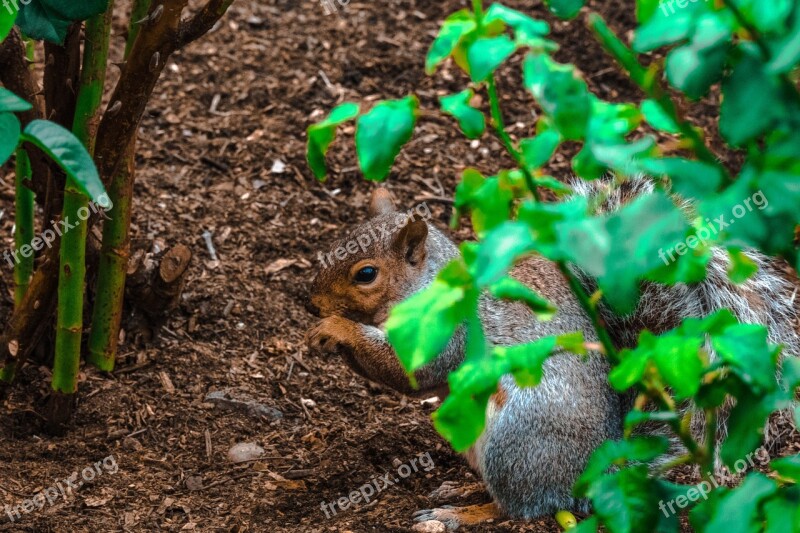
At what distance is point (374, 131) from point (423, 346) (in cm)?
30

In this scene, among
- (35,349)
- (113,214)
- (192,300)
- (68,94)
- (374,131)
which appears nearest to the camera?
(374,131)

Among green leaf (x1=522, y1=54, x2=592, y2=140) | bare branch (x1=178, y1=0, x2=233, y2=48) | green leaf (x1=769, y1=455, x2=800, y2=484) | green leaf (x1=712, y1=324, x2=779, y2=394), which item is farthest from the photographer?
bare branch (x1=178, y1=0, x2=233, y2=48)

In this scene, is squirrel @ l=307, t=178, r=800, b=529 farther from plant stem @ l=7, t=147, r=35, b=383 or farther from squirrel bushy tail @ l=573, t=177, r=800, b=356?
plant stem @ l=7, t=147, r=35, b=383

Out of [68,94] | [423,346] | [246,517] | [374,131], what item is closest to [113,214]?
[68,94]

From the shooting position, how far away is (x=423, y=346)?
1121 mm

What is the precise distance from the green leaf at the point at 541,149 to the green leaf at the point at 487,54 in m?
0.12

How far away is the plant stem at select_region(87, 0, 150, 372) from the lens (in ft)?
8.70

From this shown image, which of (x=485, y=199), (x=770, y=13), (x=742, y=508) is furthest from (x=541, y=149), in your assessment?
(x=742, y=508)

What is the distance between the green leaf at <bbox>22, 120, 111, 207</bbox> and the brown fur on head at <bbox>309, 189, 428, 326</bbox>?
150cm

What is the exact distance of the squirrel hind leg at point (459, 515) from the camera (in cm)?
259

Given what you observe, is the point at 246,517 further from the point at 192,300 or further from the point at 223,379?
the point at 192,300

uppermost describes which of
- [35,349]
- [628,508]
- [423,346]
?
[423,346]

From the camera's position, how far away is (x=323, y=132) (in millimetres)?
1347

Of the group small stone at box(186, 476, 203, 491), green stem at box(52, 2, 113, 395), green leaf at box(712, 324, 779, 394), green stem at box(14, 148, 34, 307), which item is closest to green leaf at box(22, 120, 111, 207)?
green leaf at box(712, 324, 779, 394)
